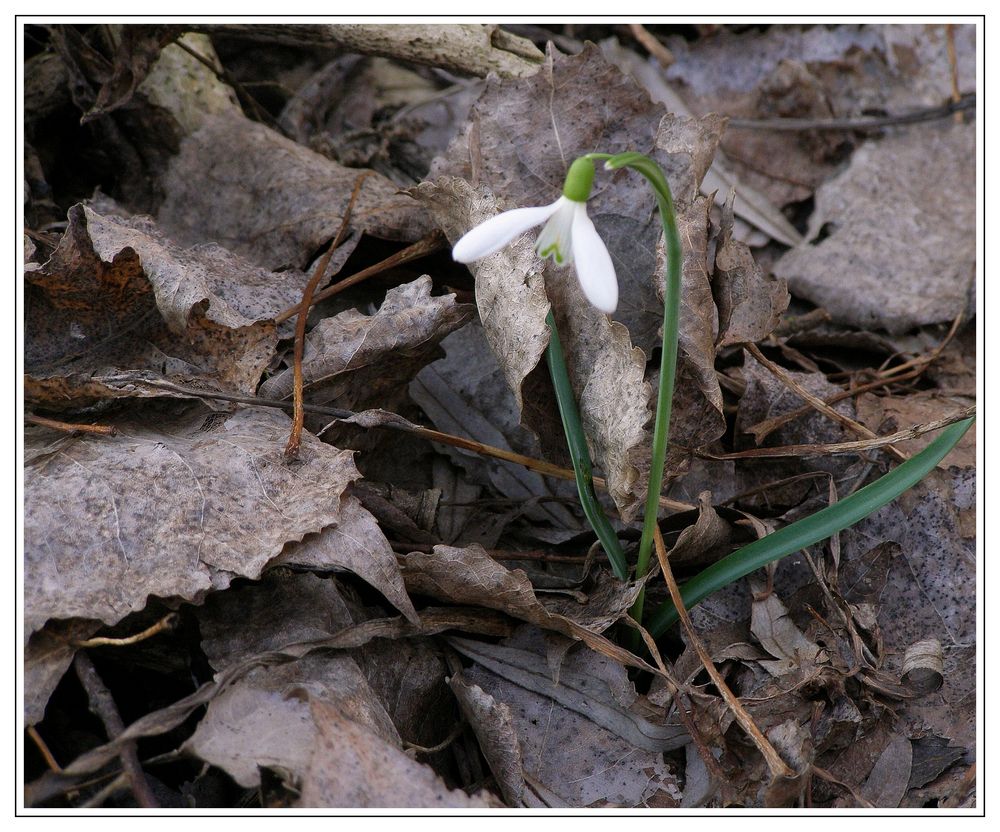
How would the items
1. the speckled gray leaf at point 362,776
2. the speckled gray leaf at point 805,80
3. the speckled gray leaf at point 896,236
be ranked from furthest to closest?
1. the speckled gray leaf at point 805,80
2. the speckled gray leaf at point 896,236
3. the speckled gray leaf at point 362,776

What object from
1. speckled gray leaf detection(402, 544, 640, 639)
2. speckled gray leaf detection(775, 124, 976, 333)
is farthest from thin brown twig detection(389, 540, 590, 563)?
speckled gray leaf detection(775, 124, 976, 333)

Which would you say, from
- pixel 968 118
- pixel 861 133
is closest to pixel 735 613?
pixel 861 133

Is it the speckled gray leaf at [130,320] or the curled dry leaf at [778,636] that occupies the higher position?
the speckled gray leaf at [130,320]

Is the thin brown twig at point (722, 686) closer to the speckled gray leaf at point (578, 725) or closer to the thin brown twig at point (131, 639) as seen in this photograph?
the speckled gray leaf at point (578, 725)

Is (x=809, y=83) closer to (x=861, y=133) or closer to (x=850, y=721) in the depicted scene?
(x=861, y=133)

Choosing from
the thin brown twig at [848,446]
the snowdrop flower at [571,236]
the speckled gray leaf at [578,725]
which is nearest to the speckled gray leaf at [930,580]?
the thin brown twig at [848,446]

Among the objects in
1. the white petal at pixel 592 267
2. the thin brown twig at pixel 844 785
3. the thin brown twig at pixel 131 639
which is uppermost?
the white petal at pixel 592 267
